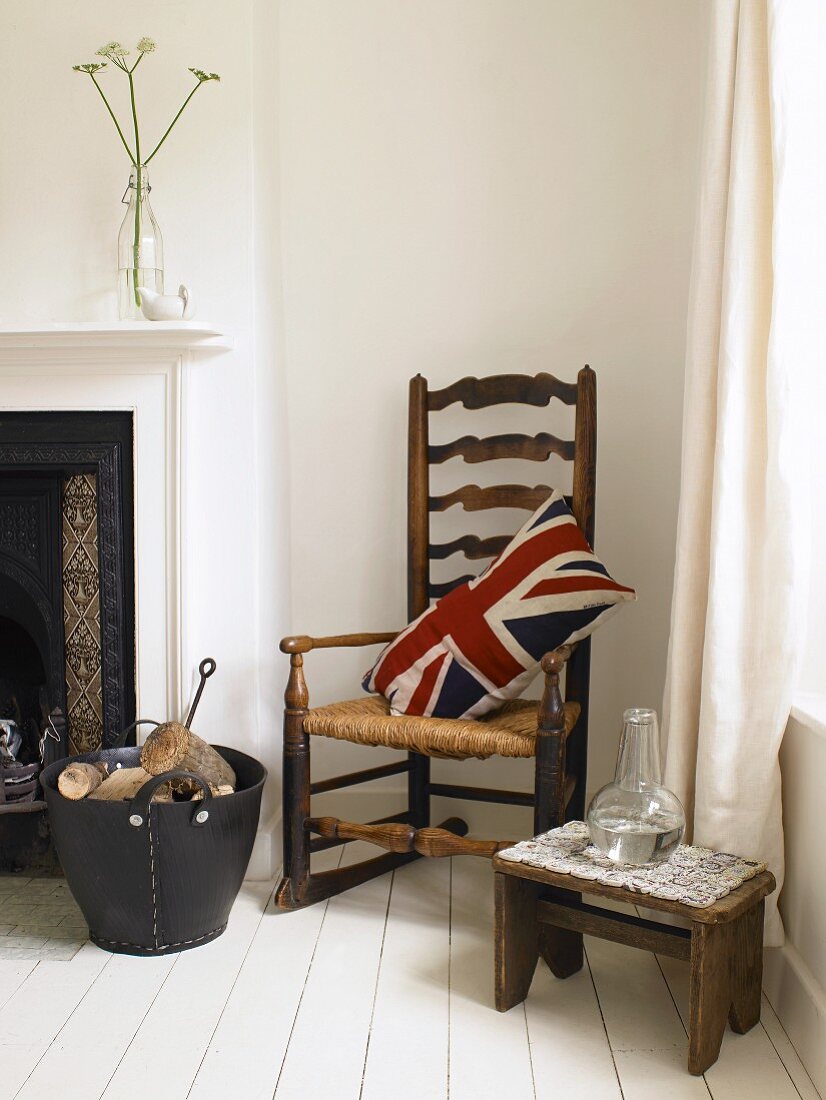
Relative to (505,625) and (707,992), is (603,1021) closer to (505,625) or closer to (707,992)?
(707,992)

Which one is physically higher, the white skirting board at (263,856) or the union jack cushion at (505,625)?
the union jack cushion at (505,625)

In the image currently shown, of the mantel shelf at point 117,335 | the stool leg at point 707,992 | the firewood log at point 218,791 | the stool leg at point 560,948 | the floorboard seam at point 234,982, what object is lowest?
the floorboard seam at point 234,982

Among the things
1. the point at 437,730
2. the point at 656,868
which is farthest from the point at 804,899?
the point at 437,730

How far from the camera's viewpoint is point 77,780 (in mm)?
1915

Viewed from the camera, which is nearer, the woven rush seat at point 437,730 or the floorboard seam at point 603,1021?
the floorboard seam at point 603,1021

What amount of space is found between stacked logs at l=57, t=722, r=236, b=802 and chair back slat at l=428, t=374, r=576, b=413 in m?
1.00

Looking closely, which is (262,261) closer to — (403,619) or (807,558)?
(403,619)

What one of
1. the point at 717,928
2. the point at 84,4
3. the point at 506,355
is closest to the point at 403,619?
the point at 506,355

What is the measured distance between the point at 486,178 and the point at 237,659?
53.8 inches

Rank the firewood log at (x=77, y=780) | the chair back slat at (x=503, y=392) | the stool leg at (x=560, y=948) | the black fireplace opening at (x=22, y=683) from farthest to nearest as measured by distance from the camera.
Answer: the black fireplace opening at (x=22, y=683) → the chair back slat at (x=503, y=392) → the firewood log at (x=77, y=780) → the stool leg at (x=560, y=948)

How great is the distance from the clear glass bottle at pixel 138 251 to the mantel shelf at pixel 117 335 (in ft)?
0.21

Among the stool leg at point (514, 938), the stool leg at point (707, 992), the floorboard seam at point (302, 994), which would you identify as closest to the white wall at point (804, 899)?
the stool leg at point (707, 992)

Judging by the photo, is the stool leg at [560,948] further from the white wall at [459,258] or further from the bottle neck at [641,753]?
the white wall at [459,258]

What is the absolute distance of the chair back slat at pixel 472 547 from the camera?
242 cm
